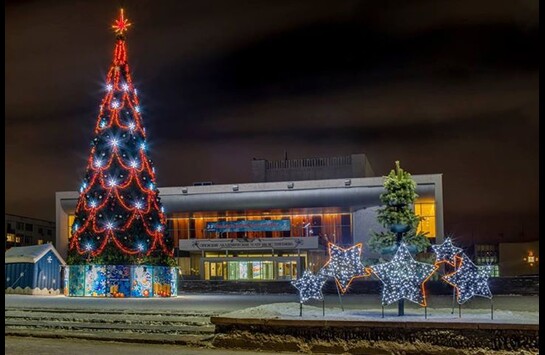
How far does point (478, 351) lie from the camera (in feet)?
Result: 45.1

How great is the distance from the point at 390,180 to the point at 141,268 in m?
16.9

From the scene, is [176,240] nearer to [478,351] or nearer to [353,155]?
[353,155]

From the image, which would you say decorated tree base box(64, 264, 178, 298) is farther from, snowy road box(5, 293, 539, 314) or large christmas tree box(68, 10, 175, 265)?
snowy road box(5, 293, 539, 314)

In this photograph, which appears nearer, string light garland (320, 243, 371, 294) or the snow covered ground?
the snow covered ground

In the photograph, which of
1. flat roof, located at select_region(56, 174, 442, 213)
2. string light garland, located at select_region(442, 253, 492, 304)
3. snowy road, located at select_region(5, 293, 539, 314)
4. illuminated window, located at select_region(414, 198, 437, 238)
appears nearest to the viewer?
string light garland, located at select_region(442, 253, 492, 304)

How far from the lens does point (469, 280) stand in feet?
55.5

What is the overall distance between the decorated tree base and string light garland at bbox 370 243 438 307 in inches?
681

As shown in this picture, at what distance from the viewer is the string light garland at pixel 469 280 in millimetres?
16734

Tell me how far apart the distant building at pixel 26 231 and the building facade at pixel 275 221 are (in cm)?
6482

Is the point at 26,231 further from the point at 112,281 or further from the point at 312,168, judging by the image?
the point at 112,281

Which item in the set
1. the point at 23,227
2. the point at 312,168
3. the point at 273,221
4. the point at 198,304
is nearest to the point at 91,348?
the point at 198,304

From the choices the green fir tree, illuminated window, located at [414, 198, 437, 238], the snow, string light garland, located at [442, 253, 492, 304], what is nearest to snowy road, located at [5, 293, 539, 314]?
the snow

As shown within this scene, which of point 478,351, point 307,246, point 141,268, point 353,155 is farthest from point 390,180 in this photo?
point 353,155

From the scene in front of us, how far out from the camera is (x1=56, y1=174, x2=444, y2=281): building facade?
56375 millimetres
